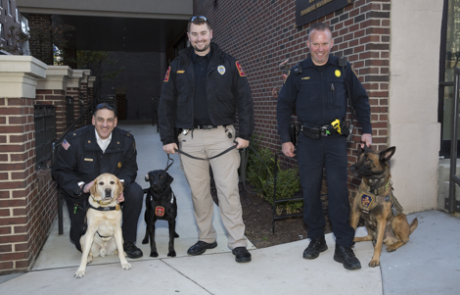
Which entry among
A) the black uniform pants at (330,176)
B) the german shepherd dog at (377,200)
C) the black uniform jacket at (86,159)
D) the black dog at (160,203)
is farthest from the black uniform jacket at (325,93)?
the black uniform jacket at (86,159)

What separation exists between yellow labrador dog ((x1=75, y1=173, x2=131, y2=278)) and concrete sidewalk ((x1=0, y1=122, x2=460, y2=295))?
0.59 ft

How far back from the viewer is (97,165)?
415 cm

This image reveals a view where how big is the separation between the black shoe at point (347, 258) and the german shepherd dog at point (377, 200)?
0.51 feet

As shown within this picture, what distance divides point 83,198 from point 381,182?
2.87 m

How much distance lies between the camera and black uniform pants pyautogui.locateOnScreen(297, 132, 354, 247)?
3693mm

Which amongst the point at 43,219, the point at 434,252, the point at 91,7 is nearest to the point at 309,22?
the point at 434,252

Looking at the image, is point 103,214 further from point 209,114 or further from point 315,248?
point 315,248

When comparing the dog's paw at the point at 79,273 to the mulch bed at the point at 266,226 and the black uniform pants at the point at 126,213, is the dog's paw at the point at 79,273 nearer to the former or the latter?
the black uniform pants at the point at 126,213

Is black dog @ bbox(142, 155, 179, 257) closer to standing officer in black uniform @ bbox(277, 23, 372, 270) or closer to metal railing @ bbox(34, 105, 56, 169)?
standing officer in black uniform @ bbox(277, 23, 372, 270)

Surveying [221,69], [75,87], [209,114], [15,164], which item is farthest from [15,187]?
[75,87]

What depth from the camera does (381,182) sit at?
3.73 m

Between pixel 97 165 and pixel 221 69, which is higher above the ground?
pixel 221 69

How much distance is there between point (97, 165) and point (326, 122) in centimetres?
224

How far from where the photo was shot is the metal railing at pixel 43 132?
4863mm
